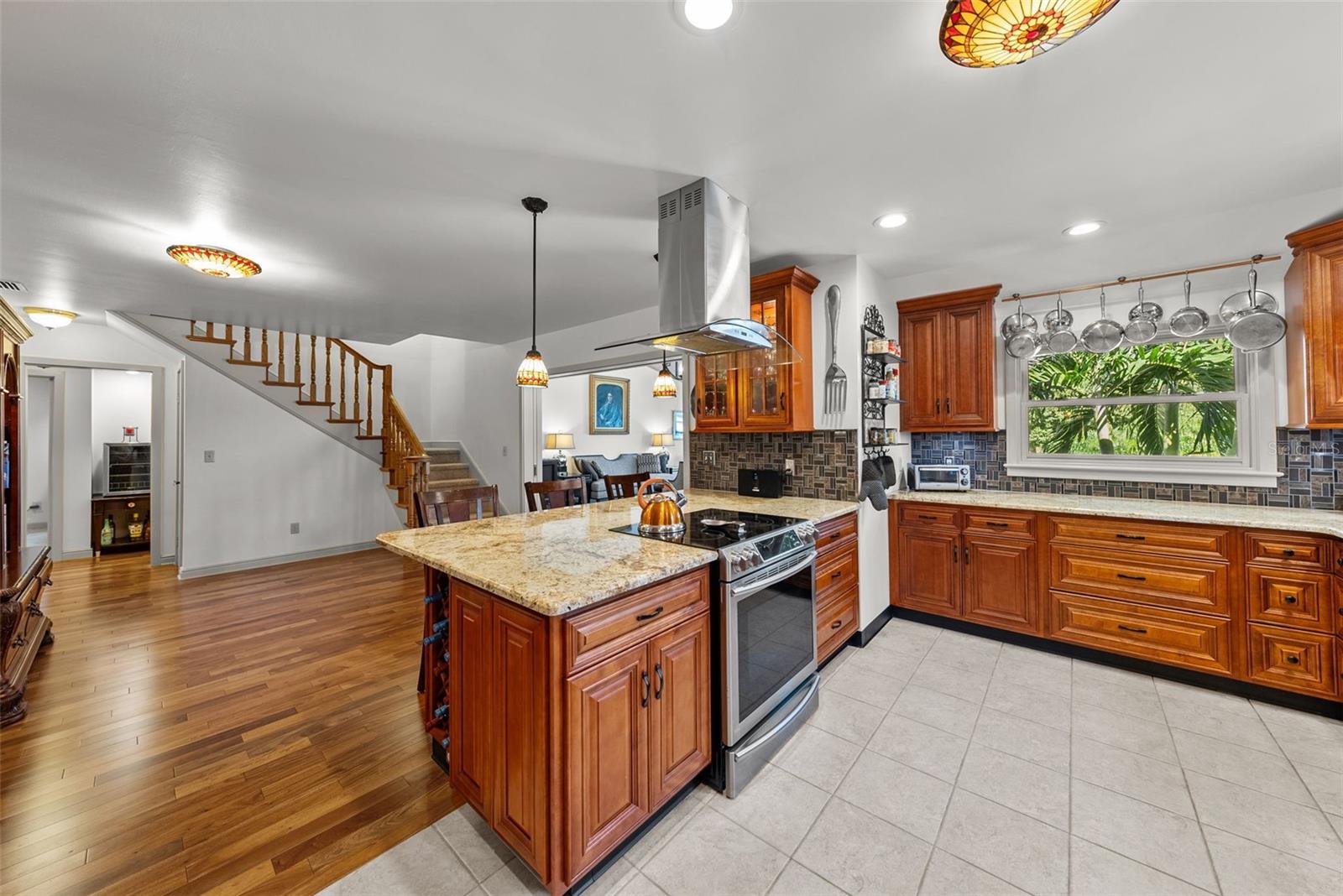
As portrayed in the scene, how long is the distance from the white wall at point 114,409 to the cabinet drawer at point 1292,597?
375 inches

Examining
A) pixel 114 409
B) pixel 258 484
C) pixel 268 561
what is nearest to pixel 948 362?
pixel 258 484

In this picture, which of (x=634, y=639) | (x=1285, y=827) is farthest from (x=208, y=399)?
(x=1285, y=827)

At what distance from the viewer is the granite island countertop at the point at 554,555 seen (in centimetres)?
137

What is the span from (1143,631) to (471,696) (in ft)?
11.2

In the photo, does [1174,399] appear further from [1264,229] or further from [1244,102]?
[1244,102]

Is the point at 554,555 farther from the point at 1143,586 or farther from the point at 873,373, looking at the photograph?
the point at 1143,586

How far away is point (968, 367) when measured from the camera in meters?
3.46

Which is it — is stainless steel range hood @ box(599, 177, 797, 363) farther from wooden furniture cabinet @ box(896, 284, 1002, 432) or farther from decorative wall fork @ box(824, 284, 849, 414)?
wooden furniture cabinet @ box(896, 284, 1002, 432)

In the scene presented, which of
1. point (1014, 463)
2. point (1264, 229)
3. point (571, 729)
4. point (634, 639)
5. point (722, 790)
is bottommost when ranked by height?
point (722, 790)

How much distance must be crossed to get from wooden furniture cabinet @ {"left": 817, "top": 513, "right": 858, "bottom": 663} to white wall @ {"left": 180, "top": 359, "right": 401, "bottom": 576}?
5.61 m

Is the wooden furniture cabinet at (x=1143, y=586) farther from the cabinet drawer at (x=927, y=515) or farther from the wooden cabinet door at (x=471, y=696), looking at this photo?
the wooden cabinet door at (x=471, y=696)

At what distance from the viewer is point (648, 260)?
10.3 feet

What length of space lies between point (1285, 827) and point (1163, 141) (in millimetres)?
2460

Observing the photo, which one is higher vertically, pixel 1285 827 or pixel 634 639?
pixel 634 639
